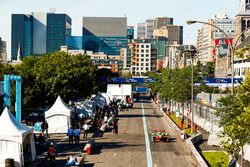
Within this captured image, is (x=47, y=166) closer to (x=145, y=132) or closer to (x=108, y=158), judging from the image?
(x=108, y=158)

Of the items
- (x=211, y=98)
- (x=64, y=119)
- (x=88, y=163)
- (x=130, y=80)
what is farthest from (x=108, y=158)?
(x=130, y=80)

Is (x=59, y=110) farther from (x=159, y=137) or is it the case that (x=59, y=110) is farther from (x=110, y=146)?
(x=110, y=146)

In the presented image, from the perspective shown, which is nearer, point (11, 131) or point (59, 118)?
point (11, 131)

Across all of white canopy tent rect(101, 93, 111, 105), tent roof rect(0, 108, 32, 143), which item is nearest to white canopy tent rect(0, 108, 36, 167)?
tent roof rect(0, 108, 32, 143)

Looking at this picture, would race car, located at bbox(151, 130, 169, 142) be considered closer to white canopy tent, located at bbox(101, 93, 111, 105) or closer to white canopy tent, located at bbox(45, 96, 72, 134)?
white canopy tent, located at bbox(45, 96, 72, 134)

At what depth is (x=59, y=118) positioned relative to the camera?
2023 inches

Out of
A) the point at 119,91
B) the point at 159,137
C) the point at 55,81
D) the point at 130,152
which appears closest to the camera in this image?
the point at 130,152

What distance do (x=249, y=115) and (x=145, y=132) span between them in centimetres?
3641

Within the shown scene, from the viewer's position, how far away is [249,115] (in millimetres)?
18203

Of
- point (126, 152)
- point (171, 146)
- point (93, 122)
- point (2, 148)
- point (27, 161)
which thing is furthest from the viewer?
point (93, 122)

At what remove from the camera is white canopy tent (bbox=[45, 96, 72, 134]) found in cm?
5084

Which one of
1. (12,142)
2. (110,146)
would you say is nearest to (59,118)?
(110,146)

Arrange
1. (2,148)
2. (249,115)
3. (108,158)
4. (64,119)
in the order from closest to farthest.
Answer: (249,115) < (2,148) < (108,158) < (64,119)

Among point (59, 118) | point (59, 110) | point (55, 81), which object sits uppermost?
point (55, 81)
